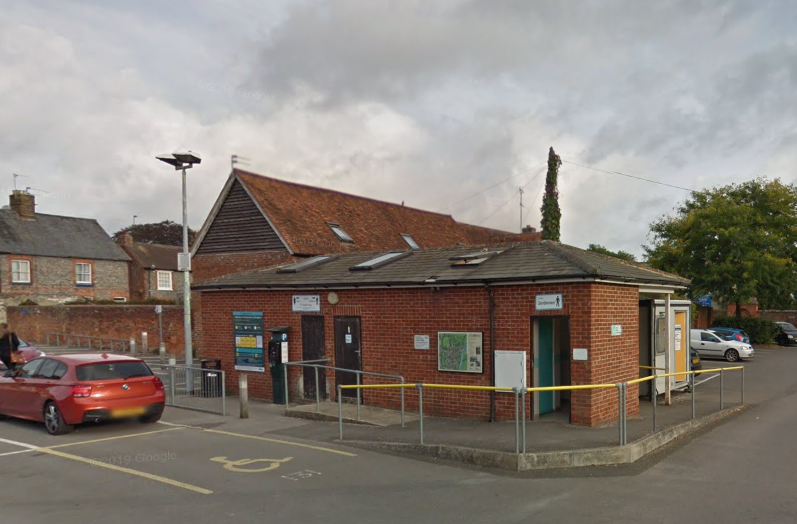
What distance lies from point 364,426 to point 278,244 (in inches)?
444

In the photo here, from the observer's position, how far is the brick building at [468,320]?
1074 cm

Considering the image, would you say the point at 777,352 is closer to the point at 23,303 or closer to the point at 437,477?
the point at 437,477

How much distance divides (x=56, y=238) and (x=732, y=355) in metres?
41.0

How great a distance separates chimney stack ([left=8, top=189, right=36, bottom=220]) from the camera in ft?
132

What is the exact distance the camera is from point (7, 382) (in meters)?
11.9

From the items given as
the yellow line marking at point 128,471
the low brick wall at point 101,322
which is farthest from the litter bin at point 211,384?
the low brick wall at point 101,322

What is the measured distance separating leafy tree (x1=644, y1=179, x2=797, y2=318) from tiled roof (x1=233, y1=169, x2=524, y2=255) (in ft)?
45.2

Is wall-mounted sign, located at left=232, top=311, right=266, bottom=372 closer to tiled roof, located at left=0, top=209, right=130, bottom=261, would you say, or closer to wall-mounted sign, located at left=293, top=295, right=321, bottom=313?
wall-mounted sign, located at left=293, top=295, right=321, bottom=313

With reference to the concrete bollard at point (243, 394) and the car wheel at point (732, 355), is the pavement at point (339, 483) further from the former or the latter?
the car wheel at point (732, 355)

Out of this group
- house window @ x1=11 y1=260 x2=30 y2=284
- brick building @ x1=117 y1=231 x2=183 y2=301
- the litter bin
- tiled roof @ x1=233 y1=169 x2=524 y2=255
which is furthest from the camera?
brick building @ x1=117 y1=231 x2=183 y2=301

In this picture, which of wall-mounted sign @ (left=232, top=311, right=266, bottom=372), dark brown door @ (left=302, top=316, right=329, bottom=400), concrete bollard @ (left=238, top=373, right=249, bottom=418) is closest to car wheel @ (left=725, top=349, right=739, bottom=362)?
dark brown door @ (left=302, top=316, right=329, bottom=400)

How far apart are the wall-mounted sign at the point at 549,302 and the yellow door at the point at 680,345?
555 cm

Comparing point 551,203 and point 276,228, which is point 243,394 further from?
point 551,203

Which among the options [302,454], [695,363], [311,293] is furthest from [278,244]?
[695,363]
